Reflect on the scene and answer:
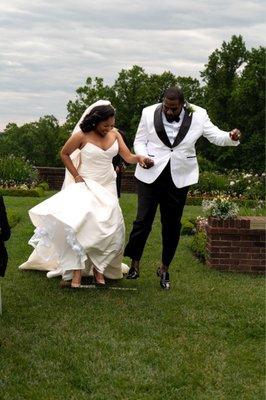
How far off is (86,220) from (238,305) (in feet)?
5.71

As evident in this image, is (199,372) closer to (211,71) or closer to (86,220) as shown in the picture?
(86,220)

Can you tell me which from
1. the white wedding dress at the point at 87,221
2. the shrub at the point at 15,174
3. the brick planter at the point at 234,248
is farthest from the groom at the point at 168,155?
the shrub at the point at 15,174

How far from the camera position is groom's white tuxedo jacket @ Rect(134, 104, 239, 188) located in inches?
263

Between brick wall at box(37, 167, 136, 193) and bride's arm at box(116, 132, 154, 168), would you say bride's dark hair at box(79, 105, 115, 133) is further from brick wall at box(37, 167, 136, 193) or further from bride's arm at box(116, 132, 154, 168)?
brick wall at box(37, 167, 136, 193)

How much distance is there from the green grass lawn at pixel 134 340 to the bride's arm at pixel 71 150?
3.97 ft

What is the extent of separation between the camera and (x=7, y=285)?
22.3 ft

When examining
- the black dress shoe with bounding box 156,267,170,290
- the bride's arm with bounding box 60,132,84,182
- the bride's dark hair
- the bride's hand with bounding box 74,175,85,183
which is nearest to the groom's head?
the bride's dark hair

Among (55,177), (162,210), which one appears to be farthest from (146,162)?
(55,177)

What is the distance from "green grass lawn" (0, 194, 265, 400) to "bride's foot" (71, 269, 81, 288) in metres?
0.11

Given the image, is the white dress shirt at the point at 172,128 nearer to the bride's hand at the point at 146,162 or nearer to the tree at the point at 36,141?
the bride's hand at the point at 146,162

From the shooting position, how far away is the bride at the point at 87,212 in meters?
6.55

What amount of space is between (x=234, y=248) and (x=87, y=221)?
7.39 feet

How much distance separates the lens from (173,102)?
6465mm

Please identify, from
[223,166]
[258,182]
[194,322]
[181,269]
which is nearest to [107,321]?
[194,322]
